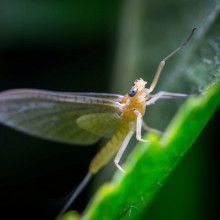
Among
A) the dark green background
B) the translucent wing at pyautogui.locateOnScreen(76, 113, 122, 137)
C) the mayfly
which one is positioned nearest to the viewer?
the mayfly

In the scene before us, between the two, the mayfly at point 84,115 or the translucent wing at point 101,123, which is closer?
the mayfly at point 84,115

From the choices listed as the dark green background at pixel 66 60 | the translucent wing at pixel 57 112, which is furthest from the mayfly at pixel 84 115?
the dark green background at pixel 66 60

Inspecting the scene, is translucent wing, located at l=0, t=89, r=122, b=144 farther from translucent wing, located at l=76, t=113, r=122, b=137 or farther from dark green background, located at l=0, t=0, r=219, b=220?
dark green background, located at l=0, t=0, r=219, b=220

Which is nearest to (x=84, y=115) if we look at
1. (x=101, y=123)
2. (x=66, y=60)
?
(x=101, y=123)

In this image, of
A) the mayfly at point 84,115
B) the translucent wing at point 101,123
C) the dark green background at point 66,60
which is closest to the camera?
the mayfly at point 84,115

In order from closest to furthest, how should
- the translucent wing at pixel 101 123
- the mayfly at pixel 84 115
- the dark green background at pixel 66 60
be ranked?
1. the mayfly at pixel 84 115
2. the translucent wing at pixel 101 123
3. the dark green background at pixel 66 60

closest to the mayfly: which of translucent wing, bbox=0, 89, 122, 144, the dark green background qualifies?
translucent wing, bbox=0, 89, 122, 144

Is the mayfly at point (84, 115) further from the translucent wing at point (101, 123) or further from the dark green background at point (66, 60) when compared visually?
the dark green background at point (66, 60)

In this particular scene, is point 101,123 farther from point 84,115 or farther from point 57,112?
point 57,112
